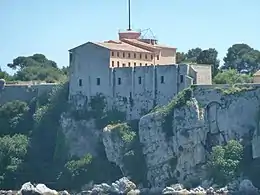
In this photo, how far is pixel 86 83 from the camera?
6675cm

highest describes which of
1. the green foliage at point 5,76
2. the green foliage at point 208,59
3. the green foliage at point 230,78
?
the green foliage at point 208,59

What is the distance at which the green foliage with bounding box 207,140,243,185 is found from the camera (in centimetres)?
5794

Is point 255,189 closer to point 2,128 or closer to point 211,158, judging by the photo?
point 211,158

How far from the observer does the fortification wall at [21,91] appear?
2798 inches

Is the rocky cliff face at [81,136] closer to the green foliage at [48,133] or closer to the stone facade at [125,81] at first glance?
the green foliage at [48,133]

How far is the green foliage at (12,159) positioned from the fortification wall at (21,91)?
405 cm

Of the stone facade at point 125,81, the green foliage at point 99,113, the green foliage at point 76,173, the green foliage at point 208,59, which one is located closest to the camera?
the stone facade at point 125,81

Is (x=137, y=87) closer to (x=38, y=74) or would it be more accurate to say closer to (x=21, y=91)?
(x=21, y=91)

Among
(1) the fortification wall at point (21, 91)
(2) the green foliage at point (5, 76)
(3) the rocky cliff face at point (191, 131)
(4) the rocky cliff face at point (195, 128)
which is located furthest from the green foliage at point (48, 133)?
(2) the green foliage at point (5, 76)

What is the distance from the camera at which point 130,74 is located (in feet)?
213

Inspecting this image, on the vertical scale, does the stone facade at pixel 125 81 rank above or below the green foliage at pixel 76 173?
above

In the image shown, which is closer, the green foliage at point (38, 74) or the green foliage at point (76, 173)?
the green foliage at point (76, 173)

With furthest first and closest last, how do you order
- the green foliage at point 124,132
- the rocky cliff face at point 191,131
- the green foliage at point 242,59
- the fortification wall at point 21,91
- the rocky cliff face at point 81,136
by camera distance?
the green foliage at point 242,59
the fortification wall at point 21,91
the rocky cliff face at point 81,136
the green foliage at point 124,132
the rocky cliff face at point 191,131

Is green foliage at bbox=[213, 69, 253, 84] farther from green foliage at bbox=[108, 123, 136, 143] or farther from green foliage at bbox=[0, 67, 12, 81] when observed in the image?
green foliage at bbox=[0, 67, 12, 81]
